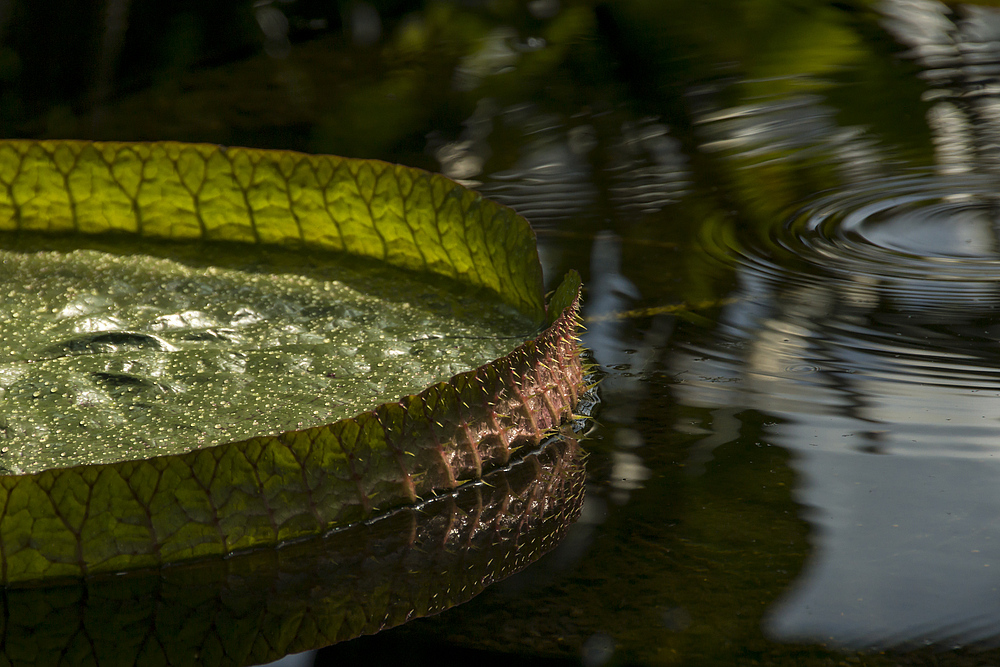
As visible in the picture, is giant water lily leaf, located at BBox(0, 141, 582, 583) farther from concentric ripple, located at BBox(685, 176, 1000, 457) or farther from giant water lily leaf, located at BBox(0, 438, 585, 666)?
concentric ripple, located at BBox(685, 176, 1000, 457)

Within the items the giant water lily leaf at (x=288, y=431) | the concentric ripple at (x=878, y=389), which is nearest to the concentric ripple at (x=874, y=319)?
the concentric ripple at (x=878, y=389)

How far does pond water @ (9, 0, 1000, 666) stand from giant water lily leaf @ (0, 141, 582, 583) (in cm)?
9

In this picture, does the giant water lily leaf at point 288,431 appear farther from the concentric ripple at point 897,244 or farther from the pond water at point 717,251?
the concentric ripple at point 897,244

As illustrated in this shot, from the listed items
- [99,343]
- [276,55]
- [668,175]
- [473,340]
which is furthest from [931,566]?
[276,55]

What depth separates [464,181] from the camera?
1.47 meters

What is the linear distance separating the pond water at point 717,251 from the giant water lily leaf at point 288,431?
0.29ft

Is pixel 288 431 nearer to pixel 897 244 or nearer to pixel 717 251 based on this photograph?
pixel 717 251

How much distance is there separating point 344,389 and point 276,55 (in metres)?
1.67

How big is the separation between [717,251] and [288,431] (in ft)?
2.17

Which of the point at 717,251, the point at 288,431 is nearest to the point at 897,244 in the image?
the point at 717,251

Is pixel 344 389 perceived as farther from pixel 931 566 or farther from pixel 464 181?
pixel 464 181

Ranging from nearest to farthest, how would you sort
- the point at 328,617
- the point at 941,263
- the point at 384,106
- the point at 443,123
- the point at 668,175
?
the point at 328,617 < the point at 941,263 < the point at 668,175 < the point at 443,123 < the point at 384,106

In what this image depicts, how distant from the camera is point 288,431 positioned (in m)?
0.63

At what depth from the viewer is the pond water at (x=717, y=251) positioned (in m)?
0.54
